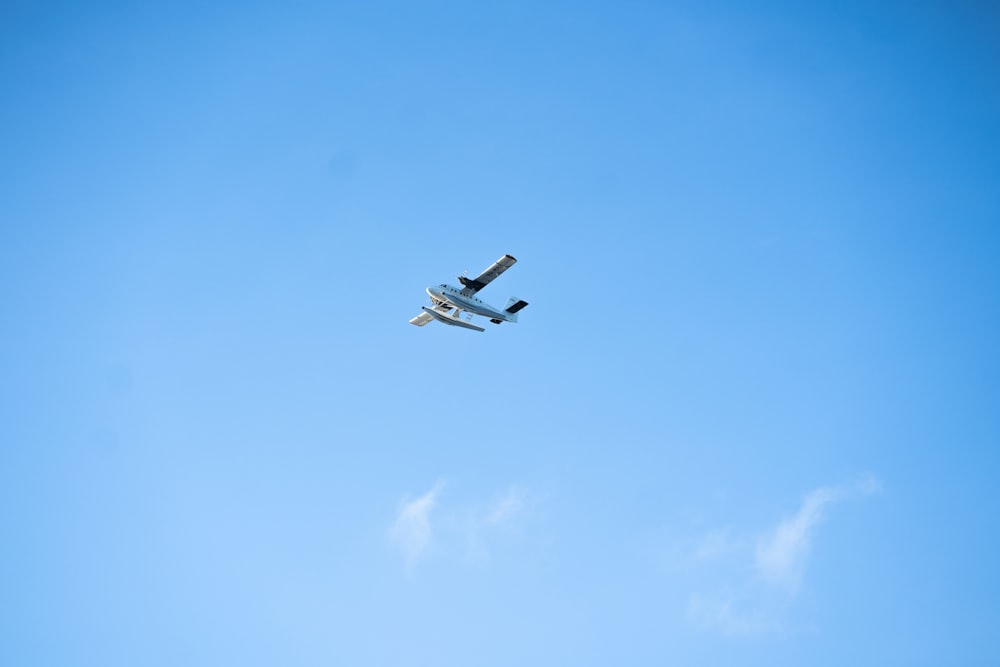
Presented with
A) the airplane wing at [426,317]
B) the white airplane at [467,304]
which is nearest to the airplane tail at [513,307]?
the white airplane at [467,304]

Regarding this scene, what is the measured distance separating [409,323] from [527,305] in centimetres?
1281

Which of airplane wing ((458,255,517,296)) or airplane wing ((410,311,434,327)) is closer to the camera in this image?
airplane wing ((458,255,517,296))

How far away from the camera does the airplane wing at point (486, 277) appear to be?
73.6 metres

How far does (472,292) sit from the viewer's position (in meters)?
76.2

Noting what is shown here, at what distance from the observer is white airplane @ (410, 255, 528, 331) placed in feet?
243

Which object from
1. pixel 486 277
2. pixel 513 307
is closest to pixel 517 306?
pixel 513 307

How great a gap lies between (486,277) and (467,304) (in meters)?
3.47

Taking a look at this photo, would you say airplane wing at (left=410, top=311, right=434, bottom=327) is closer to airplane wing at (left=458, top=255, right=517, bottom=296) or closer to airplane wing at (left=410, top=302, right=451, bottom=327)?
airplane wing at (left=410, top=302, right=451, bottom=327)

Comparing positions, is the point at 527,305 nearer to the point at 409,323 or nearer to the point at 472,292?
the point at 472,292

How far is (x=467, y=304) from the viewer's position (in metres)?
76.3

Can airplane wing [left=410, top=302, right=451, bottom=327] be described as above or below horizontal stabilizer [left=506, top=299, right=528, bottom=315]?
below

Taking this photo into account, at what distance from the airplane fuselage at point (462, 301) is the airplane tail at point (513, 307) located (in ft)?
1.52

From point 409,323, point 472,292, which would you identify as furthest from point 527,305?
point 409,323

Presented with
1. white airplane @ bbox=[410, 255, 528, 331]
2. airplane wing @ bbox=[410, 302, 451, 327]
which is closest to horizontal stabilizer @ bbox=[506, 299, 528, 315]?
A: white airplane @ bbox=[410, 255, 528, 331]
